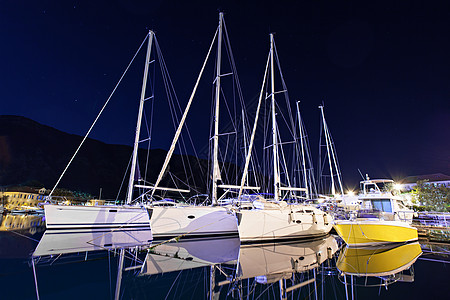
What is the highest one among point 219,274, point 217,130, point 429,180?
point 429,180

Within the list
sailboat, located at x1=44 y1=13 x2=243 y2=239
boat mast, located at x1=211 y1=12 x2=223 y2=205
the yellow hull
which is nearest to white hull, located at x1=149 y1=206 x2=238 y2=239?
sailboat, located at x1=44 y1=13 x2=243 y2=239

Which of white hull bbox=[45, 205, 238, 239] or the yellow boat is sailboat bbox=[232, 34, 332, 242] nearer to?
white hull bbox=[45, 205, 238, 239]

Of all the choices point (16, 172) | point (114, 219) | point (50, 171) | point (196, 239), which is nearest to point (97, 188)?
point (50, 171)

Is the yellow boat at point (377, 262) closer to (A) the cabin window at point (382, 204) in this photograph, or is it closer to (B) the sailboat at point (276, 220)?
(B) the sailboat at point (276, 220)

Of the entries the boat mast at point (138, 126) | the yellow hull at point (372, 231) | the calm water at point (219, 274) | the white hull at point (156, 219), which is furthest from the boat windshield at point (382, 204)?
the boat mast at point (138, 126)

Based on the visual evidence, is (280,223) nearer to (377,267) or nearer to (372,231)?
(372,231)

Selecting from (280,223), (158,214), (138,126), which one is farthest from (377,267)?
(138,126)

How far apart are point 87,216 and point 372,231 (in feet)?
71.5

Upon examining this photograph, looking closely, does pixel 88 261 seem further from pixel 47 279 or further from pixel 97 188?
pixel 97 188

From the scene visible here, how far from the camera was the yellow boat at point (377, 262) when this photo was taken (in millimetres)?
8383

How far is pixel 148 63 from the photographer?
22406mm

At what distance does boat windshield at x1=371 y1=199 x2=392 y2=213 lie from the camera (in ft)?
69.5

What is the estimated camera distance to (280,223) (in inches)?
596

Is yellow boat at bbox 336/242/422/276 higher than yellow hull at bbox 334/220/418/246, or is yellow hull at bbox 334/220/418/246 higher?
yellow hull at bbox 334/220/418/246
